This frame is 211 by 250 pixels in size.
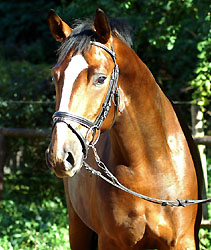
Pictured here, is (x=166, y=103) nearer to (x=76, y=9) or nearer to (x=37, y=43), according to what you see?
(x=76, y=9)

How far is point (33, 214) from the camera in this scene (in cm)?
642

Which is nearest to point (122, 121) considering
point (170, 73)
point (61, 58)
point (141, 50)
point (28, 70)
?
point (61, 58)

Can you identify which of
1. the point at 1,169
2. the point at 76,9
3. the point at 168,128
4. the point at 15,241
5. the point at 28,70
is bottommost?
the point at 15,241

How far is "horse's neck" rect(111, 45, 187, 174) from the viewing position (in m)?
2.93

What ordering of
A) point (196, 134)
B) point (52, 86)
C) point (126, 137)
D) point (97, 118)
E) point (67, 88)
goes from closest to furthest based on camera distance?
point (67, 88) < point (97, 118) < point (126, 137) < point (196, 134) < point (52, 86)

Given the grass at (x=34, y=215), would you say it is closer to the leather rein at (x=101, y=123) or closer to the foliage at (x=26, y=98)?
the foliage at (x=26, y=98)

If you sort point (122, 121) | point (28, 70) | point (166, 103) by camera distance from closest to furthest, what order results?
point (122, 121) < point (166, 103) < point (28, 70)

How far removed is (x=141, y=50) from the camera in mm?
7184

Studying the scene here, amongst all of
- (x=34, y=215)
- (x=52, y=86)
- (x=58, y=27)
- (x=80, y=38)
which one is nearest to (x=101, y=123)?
(x=80, y=38)

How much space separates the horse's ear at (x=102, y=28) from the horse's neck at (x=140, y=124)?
9.0 inches

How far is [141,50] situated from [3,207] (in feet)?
10.3

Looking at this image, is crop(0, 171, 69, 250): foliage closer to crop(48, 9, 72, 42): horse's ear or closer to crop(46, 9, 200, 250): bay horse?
crop(46, 9, 200, 250): bay horse

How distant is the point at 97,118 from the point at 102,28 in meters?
0.55

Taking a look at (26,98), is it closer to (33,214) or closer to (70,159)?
(33,214)
